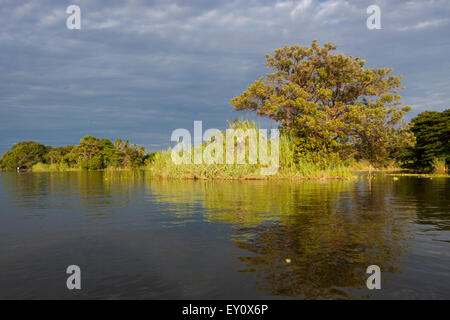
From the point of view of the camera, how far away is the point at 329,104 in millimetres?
38438

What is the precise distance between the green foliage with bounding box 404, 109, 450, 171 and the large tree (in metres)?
21.7

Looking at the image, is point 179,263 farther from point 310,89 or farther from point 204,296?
point 310,89

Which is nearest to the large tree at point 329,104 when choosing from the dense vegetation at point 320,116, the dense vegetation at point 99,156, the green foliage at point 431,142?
the dense vegetation at point 320,116

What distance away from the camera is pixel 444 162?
53250 millimetres

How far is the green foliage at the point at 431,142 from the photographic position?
5503 centimetres

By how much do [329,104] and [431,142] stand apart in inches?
1218

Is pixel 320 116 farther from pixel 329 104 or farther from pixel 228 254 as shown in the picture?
pixel 228 254

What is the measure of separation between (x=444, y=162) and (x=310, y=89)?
30.1 meters

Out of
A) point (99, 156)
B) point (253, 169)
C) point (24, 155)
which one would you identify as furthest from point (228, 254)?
point (24, 155)

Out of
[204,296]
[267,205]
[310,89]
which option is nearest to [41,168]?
[310,89]

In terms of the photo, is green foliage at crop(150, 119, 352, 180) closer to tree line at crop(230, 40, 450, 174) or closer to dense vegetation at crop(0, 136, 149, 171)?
tree line at crop(230, 40, 450, 174)

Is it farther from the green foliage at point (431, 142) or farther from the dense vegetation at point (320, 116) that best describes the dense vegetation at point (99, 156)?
the green foliage at point (431, 142)
